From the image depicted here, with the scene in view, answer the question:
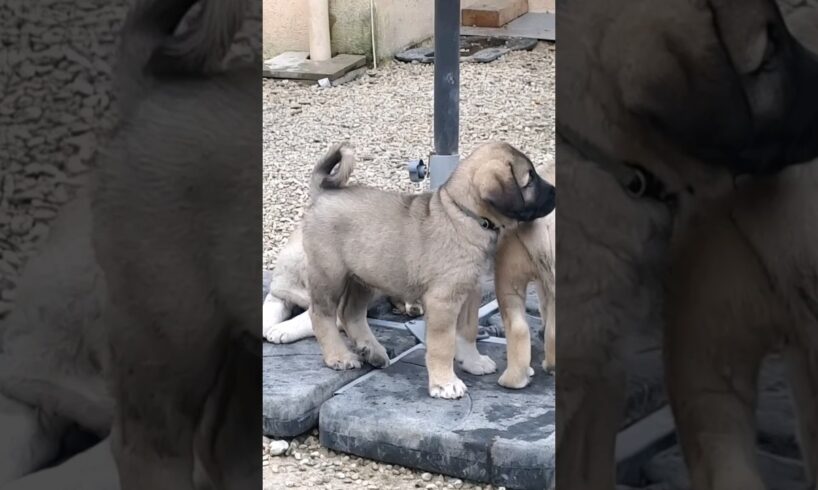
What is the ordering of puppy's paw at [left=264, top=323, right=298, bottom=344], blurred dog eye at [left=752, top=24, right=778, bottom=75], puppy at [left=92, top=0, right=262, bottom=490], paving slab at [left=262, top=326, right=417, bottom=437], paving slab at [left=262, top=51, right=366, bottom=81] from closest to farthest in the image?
blurred dog eye at [left=752, top=24, right=778, bottom=75] < puppy at [left=92, top=0, right=262, bottom=490] < paving slab at [left=262, top=326, right=417, bottom=437] < puppy's paw at [left=264, top=323, right=298, bottom=344] < paving slab at [left=262, top=51, right=366, bottom=81]

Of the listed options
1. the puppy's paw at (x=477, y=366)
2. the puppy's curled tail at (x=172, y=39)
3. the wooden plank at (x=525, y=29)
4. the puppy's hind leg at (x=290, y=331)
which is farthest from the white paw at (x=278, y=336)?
the wooden plank at (x=525, y=29)

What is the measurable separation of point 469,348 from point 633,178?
2.12 meters

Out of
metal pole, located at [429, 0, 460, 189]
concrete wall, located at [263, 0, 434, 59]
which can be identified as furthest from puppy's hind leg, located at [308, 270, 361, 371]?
concrete wall, located at [263, 0, 434, 59]

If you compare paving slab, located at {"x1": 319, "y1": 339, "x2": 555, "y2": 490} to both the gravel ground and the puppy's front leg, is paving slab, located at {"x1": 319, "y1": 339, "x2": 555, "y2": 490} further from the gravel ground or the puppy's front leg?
the gravel ground

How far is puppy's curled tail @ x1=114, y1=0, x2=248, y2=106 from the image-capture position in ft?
6.73

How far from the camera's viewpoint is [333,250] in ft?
12.9

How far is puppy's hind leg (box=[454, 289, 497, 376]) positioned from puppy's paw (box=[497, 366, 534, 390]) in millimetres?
136

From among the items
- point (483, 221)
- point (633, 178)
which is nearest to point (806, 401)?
point (633, 178)

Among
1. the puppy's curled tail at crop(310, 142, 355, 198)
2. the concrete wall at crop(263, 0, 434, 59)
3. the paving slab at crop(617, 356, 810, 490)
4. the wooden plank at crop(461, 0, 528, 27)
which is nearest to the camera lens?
the paving slab at crop(617, 356, 810, 490)

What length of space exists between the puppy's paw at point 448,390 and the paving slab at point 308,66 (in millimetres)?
4913

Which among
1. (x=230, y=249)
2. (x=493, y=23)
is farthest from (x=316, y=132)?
(x=230, y=249)

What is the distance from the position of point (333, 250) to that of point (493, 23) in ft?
20.4

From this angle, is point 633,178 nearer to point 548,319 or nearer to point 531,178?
point 531,178

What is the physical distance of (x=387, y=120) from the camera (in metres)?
7.62
